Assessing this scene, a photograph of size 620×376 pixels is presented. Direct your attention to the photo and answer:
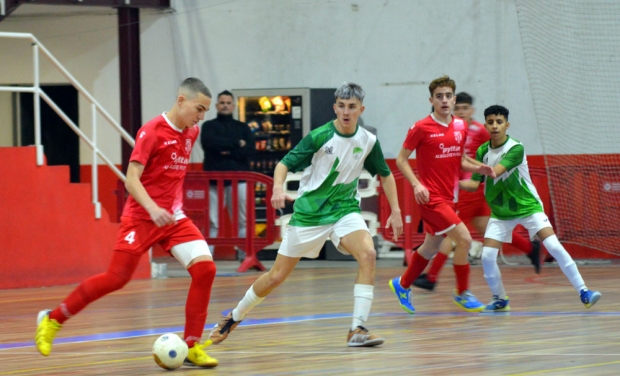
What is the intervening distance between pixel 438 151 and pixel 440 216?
0.57 m

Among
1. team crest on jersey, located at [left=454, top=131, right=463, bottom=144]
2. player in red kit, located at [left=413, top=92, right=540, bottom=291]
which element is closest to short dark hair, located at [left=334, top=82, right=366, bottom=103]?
team crest on jersey, located at [left=454, top=131, right=463, bottom=144]

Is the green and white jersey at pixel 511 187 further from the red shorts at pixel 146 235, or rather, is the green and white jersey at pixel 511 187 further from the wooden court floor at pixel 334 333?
the red shorts at pixel 146 235

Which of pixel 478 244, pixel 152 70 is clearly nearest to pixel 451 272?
pixel 478 244

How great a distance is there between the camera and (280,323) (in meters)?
8.66

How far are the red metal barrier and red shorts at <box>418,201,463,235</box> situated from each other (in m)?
5.25

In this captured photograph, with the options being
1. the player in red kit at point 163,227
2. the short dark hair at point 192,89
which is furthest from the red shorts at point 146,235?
the short dark hair at point 192,89

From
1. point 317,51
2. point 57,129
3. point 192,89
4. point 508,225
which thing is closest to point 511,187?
point 508,225

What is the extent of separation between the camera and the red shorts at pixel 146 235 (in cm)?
664

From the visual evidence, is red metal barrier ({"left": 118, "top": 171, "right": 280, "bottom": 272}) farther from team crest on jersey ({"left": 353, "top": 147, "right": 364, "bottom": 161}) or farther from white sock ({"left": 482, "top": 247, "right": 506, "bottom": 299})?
team crest on jersey ({"left": 353, "top": 147, "right": 364, "bottom": 161})

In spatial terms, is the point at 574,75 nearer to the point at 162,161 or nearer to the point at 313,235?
the point at 313,235

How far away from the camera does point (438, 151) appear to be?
9180mm

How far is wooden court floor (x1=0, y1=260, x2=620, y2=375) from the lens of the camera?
623 cm

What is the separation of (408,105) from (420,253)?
25.8 ft

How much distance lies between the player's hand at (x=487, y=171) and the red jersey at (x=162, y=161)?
3.22 m
